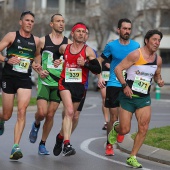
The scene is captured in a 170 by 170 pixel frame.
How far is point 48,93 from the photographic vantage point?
1214 centimetres

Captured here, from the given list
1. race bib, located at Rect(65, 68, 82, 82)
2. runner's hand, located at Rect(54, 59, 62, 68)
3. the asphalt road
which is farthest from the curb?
runner's hand, located at Rect(54, 59, 62, 68)

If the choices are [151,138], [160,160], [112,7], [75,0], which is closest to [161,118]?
[151,138]

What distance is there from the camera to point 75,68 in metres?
11.5

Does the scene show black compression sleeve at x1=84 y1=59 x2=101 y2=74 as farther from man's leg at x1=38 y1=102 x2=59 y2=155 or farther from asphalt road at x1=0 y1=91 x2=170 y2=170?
asphalt road at x1=0 y1=91 x2=170 y2=170

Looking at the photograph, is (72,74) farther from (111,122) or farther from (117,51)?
(111,122)

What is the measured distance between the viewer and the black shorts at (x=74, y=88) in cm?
1152

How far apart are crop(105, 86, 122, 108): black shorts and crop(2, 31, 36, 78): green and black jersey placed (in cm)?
163

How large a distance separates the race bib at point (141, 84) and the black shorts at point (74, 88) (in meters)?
1.00

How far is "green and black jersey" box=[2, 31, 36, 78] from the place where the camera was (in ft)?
37.9

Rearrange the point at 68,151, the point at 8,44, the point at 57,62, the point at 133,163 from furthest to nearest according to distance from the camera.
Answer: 1. the point at 57,62
2. the point at 8,44
3. the point at 68,151
4. the point at 133,163

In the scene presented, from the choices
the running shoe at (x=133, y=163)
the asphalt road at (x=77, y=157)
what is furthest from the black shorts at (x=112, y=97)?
the running shoe at (x=133, y=163)

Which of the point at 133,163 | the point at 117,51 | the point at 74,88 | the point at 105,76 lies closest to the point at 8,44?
the point at 74,88

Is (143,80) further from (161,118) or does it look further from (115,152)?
(161,118)

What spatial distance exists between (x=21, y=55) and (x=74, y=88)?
0.98 metres
